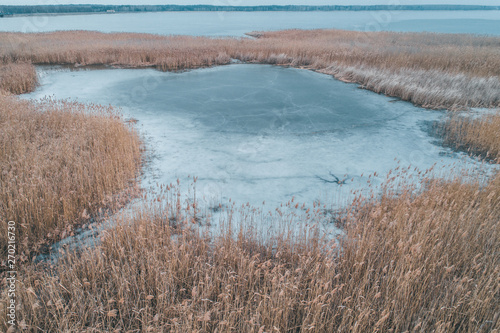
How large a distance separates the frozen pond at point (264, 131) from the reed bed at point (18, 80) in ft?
1.55

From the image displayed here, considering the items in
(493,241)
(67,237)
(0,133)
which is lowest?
(67,237)

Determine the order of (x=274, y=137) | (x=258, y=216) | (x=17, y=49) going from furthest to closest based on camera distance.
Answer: (x=17, y=49), (x=274, y=137), (x=258, y=216)

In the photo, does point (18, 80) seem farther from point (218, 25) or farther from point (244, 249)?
point (218, 25)

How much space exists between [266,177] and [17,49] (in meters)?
19.2

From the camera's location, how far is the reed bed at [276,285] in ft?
8.48

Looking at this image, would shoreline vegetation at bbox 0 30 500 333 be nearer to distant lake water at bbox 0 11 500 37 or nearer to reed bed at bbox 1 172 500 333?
reed bed at bbox 1 172 500 333

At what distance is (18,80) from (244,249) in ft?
40.1

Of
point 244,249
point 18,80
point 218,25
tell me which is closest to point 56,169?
point 244,249

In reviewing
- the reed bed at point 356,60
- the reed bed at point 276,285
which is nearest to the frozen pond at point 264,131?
the reed bed at point 356,60

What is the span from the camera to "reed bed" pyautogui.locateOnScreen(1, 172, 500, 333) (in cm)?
259

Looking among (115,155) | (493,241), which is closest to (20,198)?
(115,155)

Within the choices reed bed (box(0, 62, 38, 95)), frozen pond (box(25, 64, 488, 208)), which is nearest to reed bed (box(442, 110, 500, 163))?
frozen pond (box(25, 64, 488, 208))

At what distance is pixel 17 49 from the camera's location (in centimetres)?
1733

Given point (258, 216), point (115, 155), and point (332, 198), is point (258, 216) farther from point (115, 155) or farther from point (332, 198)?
point (115, 155)
